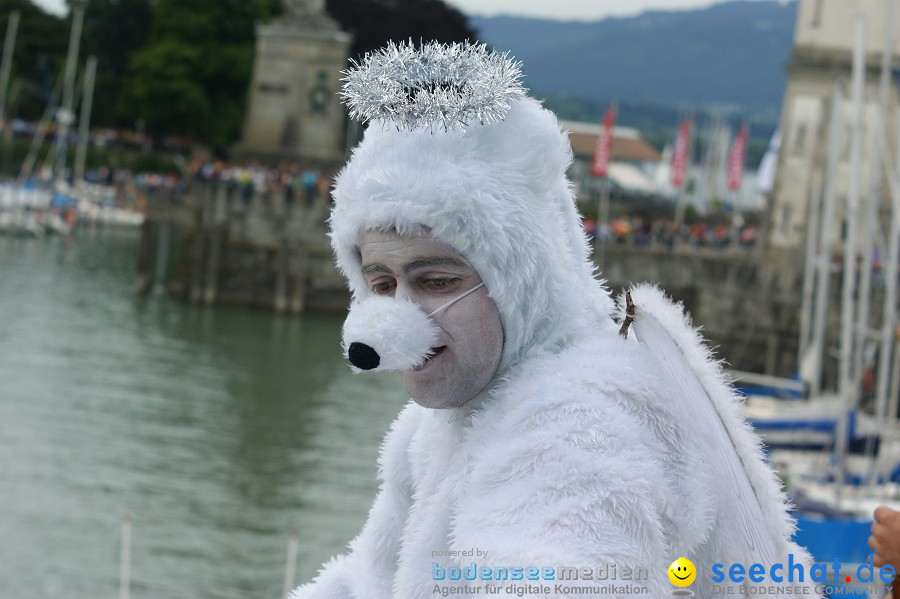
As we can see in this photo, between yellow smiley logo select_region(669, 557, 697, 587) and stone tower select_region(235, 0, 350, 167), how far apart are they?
141ft

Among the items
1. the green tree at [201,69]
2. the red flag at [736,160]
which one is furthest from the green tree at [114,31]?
the red flag at [736,160]

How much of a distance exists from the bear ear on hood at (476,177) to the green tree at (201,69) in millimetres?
57160

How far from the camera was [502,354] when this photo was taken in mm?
2900

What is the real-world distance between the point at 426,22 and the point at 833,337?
106ft

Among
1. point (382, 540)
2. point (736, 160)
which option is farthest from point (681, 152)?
point (382, 540)

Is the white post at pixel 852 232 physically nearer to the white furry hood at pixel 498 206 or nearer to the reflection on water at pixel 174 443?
the reflection on water at pixel 174 443

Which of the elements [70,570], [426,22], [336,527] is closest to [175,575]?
[70,570]

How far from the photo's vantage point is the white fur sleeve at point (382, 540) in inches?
125

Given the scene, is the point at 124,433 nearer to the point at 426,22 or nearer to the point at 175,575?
the point at 175,575

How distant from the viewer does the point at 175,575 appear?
15.8m

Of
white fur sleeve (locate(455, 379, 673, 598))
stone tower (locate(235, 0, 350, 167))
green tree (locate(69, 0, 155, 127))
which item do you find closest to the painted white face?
white fur sleeve (locate(455, 379, 673, 598))

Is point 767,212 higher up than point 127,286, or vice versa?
point 767,212

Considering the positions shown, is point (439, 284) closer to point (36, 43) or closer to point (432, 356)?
point (432, 356)

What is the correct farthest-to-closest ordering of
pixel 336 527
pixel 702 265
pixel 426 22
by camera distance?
pixel 426 22 → pixel 702 265 → pixel 336 527
